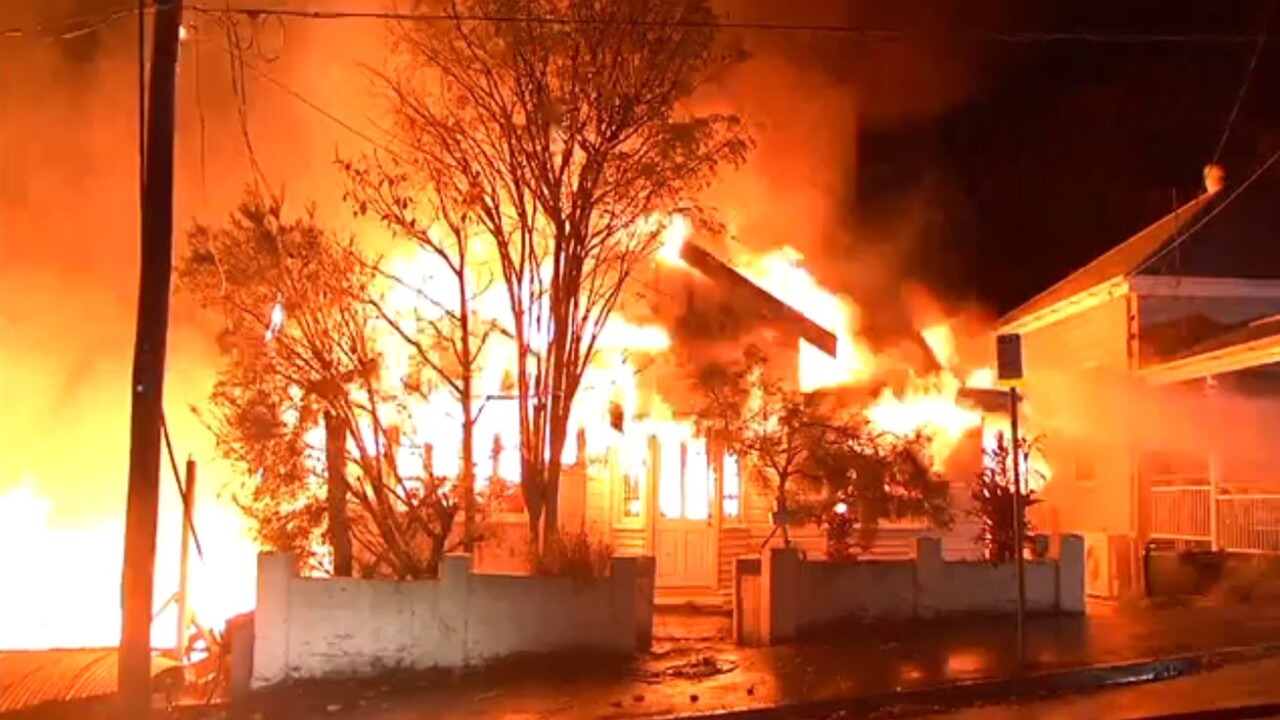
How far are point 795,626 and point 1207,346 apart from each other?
8658mm

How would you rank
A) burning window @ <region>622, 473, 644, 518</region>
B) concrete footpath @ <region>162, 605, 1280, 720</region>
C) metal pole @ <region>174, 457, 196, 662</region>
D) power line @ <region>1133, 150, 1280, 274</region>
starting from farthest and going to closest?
power line @ <region>1133, 150, 1280, 274</region>, burning window @ <region>622, 473, 644, 518</region>, metal pole @ <region>174, 457, 196, 662</region>, concrete footpath @ <region>162, 605, 1280, 720</region>

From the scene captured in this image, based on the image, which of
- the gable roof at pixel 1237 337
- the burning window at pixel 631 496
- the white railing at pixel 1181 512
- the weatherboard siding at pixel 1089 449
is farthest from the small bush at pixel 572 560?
the weatherboard siding at pixel 1089 449

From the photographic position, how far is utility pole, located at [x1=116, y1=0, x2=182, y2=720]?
8922 millimetres

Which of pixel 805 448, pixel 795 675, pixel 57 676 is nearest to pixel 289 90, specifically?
pixel 805 448

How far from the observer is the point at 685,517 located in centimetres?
1758

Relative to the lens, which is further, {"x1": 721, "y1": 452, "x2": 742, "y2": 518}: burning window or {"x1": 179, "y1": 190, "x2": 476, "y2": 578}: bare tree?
{"x1": 721, "y1": 452, "x2": 742, "y2": 518}: burning window

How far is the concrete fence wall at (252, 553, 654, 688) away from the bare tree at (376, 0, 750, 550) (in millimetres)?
1216

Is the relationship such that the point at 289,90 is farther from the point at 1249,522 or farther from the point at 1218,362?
the point at 1249,522

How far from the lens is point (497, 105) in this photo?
14.1m

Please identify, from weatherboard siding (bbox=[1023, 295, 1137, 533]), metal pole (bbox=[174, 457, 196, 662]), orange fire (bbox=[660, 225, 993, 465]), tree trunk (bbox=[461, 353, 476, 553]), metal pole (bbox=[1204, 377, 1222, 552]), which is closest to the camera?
metal pole (bbox=[174, 457, 196, 662])

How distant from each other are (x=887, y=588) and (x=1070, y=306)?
34.1 ft

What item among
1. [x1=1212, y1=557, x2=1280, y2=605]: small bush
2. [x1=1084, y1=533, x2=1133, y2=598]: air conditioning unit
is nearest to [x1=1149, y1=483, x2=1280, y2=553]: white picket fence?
[x1=1212, y1=557, x2=1280, y2=605]: small bush

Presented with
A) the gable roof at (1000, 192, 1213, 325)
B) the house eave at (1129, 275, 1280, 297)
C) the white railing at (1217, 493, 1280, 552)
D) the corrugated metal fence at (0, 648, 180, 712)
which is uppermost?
the gable roof at (1000, 192, 1213, 325)

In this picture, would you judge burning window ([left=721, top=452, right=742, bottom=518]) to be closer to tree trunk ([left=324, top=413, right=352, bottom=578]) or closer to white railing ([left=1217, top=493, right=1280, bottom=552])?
tree trunk ([left=324, top=413, right=352, bottom=578])
